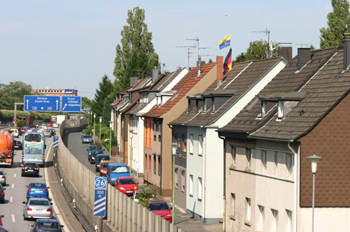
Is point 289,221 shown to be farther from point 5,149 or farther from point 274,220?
point 5,149

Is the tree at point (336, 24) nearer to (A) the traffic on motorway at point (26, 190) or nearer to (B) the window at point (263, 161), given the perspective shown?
(A) the traffic on motorway at point (26, 190)

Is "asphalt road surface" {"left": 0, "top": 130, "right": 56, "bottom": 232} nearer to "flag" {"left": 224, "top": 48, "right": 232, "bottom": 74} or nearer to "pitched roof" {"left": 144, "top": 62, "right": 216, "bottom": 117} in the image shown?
"pitched roof" {"left": 144, "top": 62, "right": 216, "bottom": 117}

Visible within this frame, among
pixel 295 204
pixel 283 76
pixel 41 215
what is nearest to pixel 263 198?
pixel 295 204

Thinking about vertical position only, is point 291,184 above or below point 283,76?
below

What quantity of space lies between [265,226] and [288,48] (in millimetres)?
14641

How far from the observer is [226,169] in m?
36.0

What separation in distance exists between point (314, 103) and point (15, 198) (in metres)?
30.3

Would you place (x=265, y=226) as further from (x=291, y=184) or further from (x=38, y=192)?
(x=38, y=192)

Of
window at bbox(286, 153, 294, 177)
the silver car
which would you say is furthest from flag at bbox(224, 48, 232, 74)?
window at bbox(286, 153, 294, 177)

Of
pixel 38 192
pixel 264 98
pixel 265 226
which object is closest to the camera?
pixel 265 226

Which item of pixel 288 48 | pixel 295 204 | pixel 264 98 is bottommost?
pixel 295 204

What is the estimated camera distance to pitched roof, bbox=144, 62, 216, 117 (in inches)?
2047

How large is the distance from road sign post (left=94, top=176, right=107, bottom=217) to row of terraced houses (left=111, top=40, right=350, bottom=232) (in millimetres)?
6925

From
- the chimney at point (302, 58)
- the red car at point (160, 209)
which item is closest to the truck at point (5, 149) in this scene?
the red car at point (160, 209)
